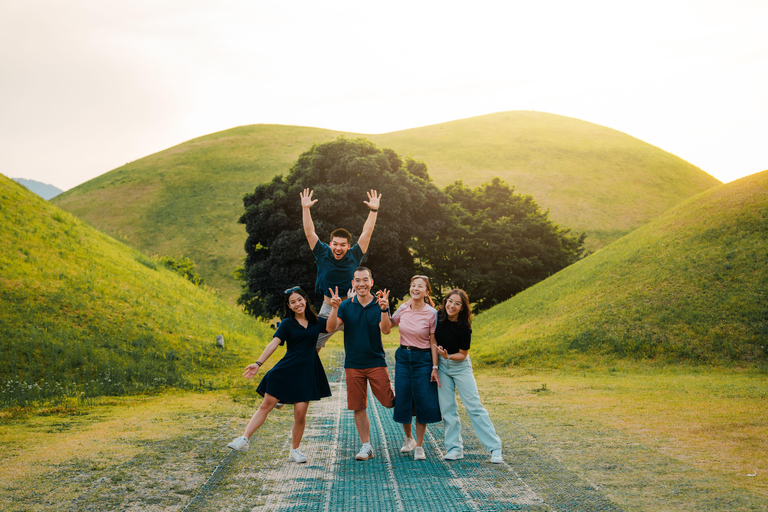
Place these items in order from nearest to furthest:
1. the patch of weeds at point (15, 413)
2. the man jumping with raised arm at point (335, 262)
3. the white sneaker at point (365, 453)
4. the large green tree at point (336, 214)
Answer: the white sneaker at point (365, 453) → the man jumping with raised arm at point (335, 262) → the patch of weeds at point (15, 413) → the large green tree at point (336, 214)

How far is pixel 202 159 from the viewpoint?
89312 mm

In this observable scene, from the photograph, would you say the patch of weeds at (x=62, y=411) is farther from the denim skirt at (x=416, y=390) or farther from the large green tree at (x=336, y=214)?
the large green tree at (x=336, y=214)

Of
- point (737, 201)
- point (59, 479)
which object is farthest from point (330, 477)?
point (737, 201)

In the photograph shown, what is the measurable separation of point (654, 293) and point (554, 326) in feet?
12.9

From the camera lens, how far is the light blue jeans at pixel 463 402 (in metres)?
7.47

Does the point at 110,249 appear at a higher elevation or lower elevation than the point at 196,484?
higher

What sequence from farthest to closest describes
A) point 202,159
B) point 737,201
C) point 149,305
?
point 202,159
point 737,201
point 149,305

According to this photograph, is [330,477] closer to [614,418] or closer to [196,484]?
[196,484]

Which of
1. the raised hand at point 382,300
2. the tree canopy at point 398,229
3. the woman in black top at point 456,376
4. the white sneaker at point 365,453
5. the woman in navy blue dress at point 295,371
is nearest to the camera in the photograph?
the raised hand at point 382,300

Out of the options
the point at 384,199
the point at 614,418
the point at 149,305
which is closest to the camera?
the point at 614,418

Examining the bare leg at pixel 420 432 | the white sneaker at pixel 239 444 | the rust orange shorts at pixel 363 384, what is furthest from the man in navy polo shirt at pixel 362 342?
→ the white sneaker at pixel 239 444

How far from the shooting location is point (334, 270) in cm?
796

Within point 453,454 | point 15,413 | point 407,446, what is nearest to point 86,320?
point 15,413

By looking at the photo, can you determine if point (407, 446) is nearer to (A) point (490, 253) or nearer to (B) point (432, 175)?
(A) point (490, 253)
